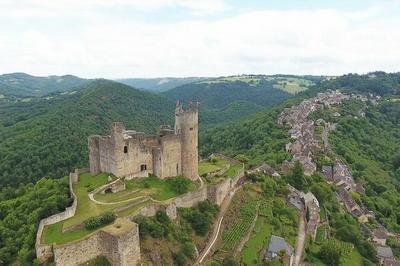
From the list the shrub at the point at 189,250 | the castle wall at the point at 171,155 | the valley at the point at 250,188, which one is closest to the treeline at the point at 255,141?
the valley at the point at 250,188

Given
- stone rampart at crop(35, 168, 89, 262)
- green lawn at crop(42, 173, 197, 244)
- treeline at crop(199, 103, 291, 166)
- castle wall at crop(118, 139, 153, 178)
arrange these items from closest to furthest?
stone rampart at crop(35, 168, 89, 262) → green lawn at crop(42, 173, 197, 244) → castle wall at crop(118, 139, 153, 178) → treeline at crop(199, 103, 291, 166)

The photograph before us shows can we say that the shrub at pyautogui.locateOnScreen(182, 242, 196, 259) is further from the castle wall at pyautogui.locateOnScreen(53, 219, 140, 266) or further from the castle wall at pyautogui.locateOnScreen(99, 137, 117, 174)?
the castle wall at pyautogui.locateOnScreen(99, 137, 117, 174)

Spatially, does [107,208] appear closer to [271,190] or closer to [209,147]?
[271,190]

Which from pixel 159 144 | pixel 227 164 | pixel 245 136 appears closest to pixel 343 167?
pixel 245 136

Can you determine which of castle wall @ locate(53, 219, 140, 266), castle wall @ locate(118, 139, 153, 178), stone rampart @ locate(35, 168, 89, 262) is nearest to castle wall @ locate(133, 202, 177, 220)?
castle wall @ locate(53, 219, 140, 266)

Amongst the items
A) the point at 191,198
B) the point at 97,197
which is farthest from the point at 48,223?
the point at 191,198

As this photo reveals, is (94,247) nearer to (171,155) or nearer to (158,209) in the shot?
Answer: (158,209)
